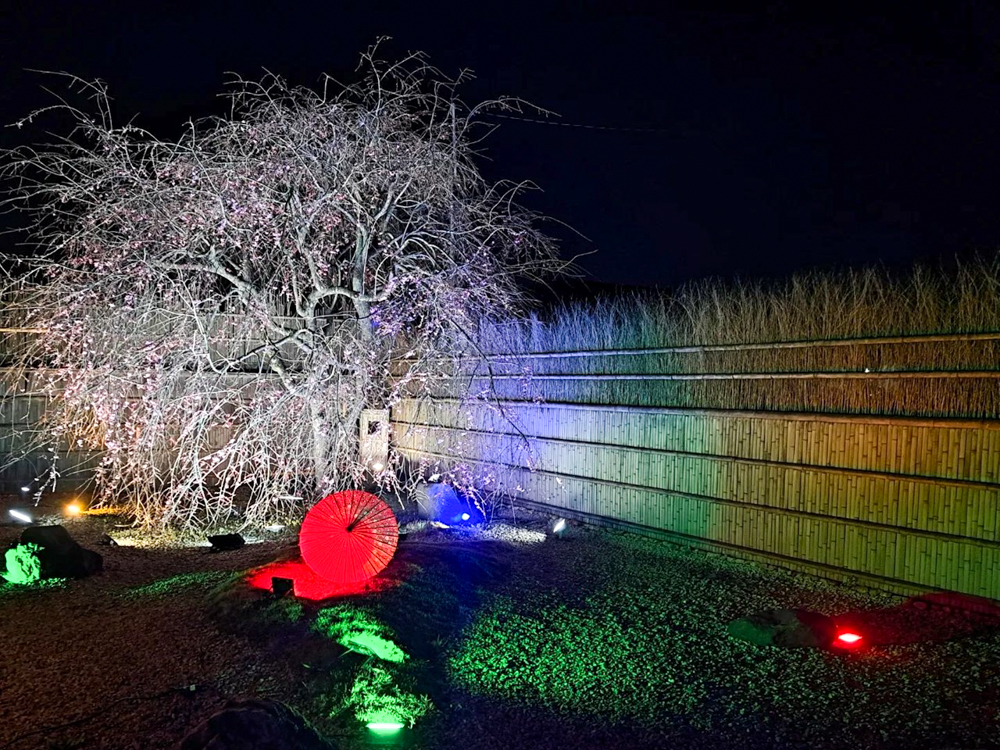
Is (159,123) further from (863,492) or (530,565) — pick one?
(863,492)

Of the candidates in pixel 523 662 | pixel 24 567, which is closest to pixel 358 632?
pixel 523 662

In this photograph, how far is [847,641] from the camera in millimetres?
5047

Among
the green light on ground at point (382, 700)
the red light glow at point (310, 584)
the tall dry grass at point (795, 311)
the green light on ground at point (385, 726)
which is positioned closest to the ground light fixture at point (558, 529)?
the tall dry grass at point (795, 311)

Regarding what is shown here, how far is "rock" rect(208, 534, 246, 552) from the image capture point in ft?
25.9

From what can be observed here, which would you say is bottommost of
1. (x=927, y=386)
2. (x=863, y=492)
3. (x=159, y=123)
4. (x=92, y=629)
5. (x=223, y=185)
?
(x=92, y=629)

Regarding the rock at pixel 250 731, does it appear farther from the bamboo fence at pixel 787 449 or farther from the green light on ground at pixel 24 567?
the bamboo fence at pixel 787 449

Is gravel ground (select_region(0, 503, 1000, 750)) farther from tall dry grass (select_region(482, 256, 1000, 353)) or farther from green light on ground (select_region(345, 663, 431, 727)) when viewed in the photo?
tall dry grass (select_region(482, 256, 1000, 353))

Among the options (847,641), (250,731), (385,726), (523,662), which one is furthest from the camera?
(847,641)

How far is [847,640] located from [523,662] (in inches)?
85.8

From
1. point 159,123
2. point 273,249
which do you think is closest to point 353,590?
point 273,249

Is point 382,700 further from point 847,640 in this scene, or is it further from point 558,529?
point 558,529

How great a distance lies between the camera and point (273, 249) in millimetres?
8555

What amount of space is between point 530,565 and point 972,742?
13.3ft

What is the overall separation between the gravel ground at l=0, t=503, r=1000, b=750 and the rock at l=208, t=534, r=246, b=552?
847 mm
